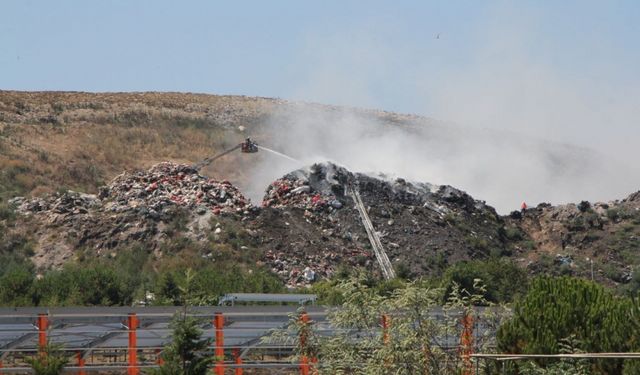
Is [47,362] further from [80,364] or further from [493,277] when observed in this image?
[493,277]

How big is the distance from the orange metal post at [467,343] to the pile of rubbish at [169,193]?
47340 millimetres

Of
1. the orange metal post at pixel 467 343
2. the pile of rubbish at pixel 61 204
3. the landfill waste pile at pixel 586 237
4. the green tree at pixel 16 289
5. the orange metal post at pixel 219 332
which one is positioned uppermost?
the pile of rubbish at pixel 61 204

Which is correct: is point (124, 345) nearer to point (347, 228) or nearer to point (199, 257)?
point (199, 257)

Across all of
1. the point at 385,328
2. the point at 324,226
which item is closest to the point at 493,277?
the point at 324,226

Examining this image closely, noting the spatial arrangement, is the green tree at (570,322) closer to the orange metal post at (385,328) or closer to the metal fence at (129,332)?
the metal fence at (129,332)

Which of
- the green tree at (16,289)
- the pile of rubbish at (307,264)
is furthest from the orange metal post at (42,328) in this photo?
the pile of rubbish at (307,264)

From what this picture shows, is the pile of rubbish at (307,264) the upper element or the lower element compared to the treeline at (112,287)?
upper

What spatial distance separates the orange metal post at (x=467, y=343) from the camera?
25.7 m

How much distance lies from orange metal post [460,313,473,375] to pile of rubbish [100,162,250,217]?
155 feet

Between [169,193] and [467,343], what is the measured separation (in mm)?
52106

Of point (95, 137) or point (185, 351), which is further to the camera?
point (95, 137)

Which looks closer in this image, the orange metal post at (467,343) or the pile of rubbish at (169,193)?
the orange metal post at (467,343)

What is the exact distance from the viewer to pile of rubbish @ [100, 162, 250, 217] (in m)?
74.5

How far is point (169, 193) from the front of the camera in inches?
3029
